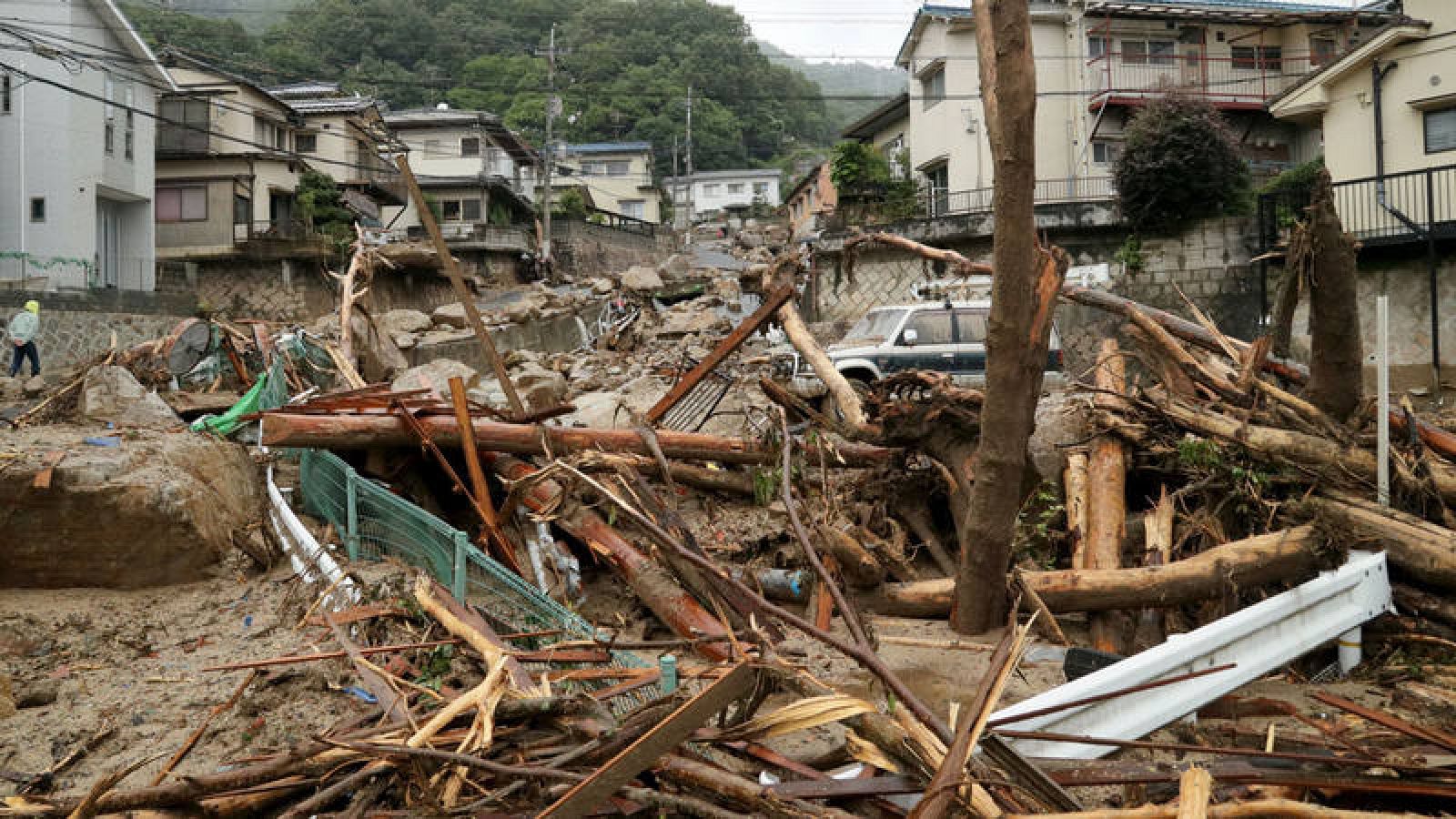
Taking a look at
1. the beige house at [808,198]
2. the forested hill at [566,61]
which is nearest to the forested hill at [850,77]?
the forested hill at [566,61]

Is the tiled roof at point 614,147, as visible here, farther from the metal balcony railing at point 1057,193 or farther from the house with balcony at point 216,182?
the metal balcony railing at point 1057,193

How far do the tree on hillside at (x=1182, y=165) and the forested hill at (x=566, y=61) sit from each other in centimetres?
2106

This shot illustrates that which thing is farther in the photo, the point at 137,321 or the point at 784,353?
the point at 137,321

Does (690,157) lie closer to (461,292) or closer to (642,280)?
(642,280)

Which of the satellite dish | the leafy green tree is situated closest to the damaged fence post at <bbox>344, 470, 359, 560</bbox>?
the satellite dish

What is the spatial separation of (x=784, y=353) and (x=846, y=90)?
298 ft

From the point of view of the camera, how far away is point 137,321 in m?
20.1

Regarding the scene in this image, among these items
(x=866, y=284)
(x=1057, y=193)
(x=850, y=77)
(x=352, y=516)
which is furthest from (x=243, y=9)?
(x=850, y=77)

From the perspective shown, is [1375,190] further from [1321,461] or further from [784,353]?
[1321,461]

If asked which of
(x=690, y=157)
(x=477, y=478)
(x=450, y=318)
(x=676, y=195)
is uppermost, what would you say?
(x=690, y=157)

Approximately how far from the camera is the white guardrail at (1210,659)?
10.5 feet

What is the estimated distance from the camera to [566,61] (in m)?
50.8

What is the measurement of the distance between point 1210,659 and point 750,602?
83.1 inches

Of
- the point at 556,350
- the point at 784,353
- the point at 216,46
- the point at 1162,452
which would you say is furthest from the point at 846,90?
the point at 1162,452
